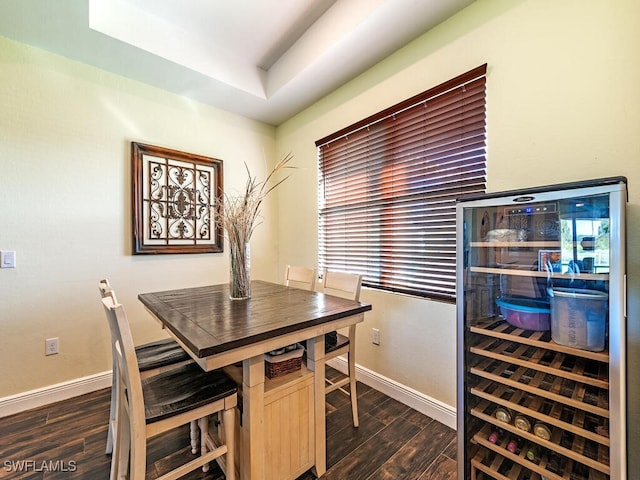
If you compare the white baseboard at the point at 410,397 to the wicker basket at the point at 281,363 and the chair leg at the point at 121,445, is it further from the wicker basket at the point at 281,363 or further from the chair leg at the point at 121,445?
the chair leg at the point at 121,445

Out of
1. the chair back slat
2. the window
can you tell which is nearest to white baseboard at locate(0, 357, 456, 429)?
the window

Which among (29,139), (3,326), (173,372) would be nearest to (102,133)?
(29,139)

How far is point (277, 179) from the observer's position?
3.43 meters

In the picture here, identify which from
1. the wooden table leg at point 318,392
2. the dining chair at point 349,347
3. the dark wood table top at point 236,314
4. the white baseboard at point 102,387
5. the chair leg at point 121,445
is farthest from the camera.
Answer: the white baseboard at point 102,387

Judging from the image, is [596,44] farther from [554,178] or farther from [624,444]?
[624,444]

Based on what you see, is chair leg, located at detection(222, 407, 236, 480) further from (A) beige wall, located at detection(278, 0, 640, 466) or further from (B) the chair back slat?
(A) beige wall, located at detection(278, 0, 640, 466)

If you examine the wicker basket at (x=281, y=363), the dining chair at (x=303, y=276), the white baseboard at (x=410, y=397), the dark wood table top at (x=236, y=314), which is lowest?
the white baseboard at (x=410, y=397)

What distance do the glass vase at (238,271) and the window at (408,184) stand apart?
3.53 feet

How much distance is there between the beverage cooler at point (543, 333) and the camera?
975 millimetres

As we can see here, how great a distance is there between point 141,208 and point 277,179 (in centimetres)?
152

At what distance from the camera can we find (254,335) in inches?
43.1

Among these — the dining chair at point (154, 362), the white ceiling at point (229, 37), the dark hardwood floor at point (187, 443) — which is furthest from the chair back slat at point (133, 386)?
the white ceiling at point (229, 37)

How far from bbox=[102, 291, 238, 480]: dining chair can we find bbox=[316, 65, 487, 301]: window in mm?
1430

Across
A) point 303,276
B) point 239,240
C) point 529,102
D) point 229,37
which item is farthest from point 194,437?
point 229,37
